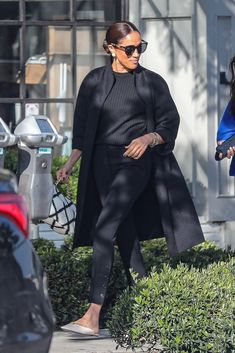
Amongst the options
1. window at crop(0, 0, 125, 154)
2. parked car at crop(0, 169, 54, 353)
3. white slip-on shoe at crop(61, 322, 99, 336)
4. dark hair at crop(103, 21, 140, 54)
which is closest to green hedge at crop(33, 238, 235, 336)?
white slip-on shoe at crop(61, 322, 99, 336)

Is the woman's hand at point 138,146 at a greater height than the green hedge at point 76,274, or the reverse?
the woman's hand at point 138,146

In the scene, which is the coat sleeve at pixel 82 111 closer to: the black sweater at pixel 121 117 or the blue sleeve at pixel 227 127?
the black sweater at pixel 121 117

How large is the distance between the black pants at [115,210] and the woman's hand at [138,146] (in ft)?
0.44

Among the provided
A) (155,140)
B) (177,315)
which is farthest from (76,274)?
(177,315)

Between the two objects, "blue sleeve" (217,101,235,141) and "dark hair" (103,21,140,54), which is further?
"blue sleeve" (217,101,235,141)

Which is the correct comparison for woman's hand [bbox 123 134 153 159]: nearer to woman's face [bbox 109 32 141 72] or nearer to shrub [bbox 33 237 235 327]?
woman's face [bbox 109 32 141 72]

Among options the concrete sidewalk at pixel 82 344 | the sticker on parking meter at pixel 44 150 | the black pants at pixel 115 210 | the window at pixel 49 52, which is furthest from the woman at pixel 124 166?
the window at pixel 49 52

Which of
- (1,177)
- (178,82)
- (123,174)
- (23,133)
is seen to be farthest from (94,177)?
(178,82)

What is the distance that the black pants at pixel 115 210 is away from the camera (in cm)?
767

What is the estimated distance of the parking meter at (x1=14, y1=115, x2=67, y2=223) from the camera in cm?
732

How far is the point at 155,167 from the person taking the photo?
7.91 metres

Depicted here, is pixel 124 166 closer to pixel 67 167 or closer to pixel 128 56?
pixel 67 167

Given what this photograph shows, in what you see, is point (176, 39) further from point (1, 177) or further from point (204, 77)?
point (1, 177)

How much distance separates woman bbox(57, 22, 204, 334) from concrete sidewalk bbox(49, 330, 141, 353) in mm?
155
